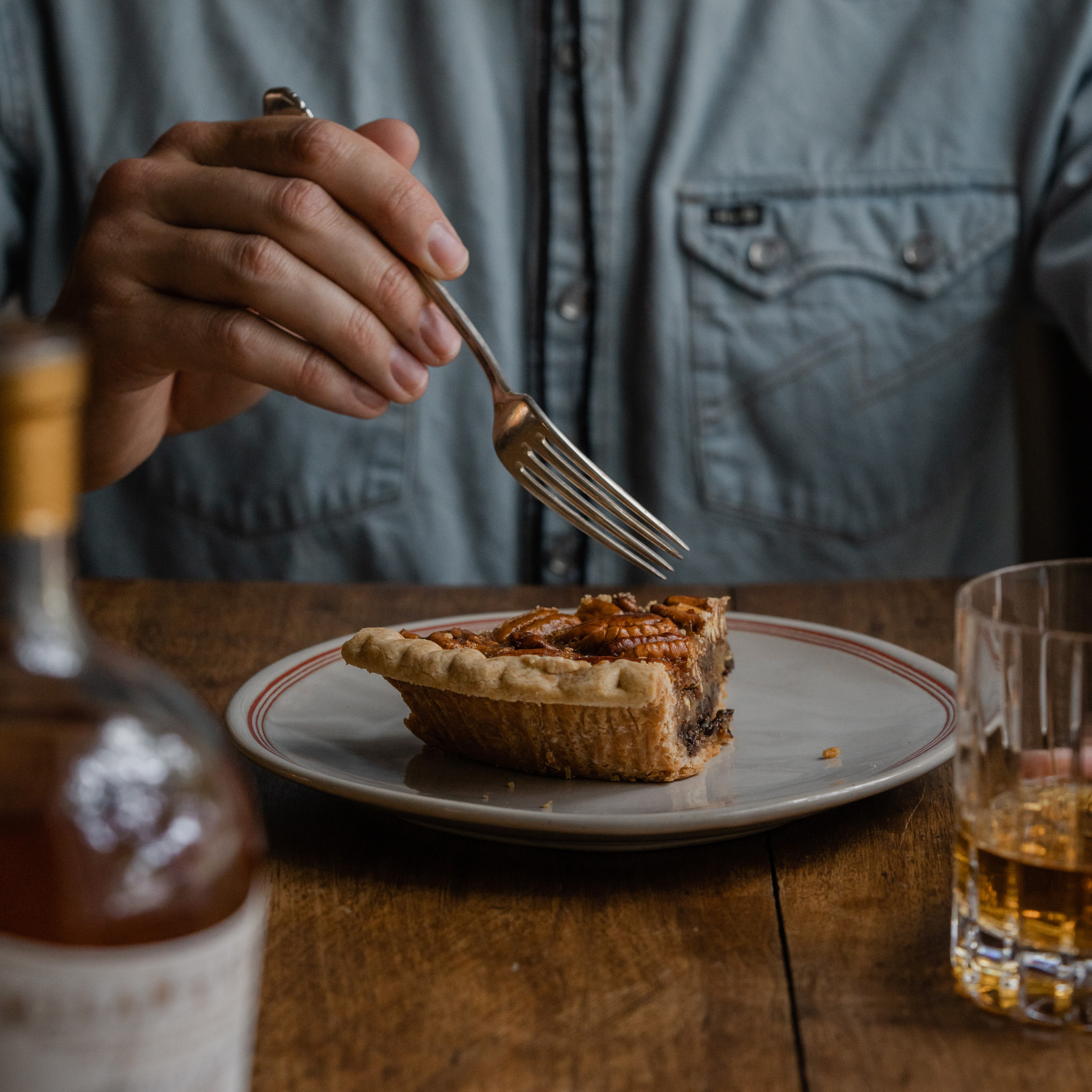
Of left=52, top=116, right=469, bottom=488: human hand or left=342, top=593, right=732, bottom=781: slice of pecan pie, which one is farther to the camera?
left=52, top=116, right=469, bottom=488: human hand

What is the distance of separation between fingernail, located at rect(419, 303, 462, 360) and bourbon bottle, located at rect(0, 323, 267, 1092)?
3.25 feet

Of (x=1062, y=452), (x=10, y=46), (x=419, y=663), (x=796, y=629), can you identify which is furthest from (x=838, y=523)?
(x=10, y=46)

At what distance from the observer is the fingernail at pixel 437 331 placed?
58.4 inches

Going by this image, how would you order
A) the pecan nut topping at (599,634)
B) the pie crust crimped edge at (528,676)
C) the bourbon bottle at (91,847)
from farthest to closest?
the pecan nut topping at (599,634)
the pie crust crimped edge at (528,676)
the bourbon bottle at (91,847)

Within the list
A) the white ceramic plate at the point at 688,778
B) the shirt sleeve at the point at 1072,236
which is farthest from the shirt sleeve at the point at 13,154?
the shirt sleeve at the point at 1072,236

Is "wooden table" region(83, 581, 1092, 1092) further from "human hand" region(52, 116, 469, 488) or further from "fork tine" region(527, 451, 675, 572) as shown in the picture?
"human hand" region(52, 116, 469, 488)

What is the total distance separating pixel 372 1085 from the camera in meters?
0.70

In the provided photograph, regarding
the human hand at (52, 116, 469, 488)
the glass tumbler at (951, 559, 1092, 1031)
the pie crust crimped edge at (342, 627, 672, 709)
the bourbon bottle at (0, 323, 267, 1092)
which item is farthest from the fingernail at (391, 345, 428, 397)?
the bourbon bottle at (0, 323, 267, 1092)

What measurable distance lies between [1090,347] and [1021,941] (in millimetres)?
1939

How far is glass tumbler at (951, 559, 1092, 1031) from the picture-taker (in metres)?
0.73

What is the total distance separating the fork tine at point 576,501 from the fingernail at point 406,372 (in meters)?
0.18

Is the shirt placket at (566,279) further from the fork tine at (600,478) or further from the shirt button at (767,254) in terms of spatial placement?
the fork tine at (600,478)

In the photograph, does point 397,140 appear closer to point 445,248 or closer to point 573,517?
point 445,248

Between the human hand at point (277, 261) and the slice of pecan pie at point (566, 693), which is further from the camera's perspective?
the human hand at point (277, 261)
